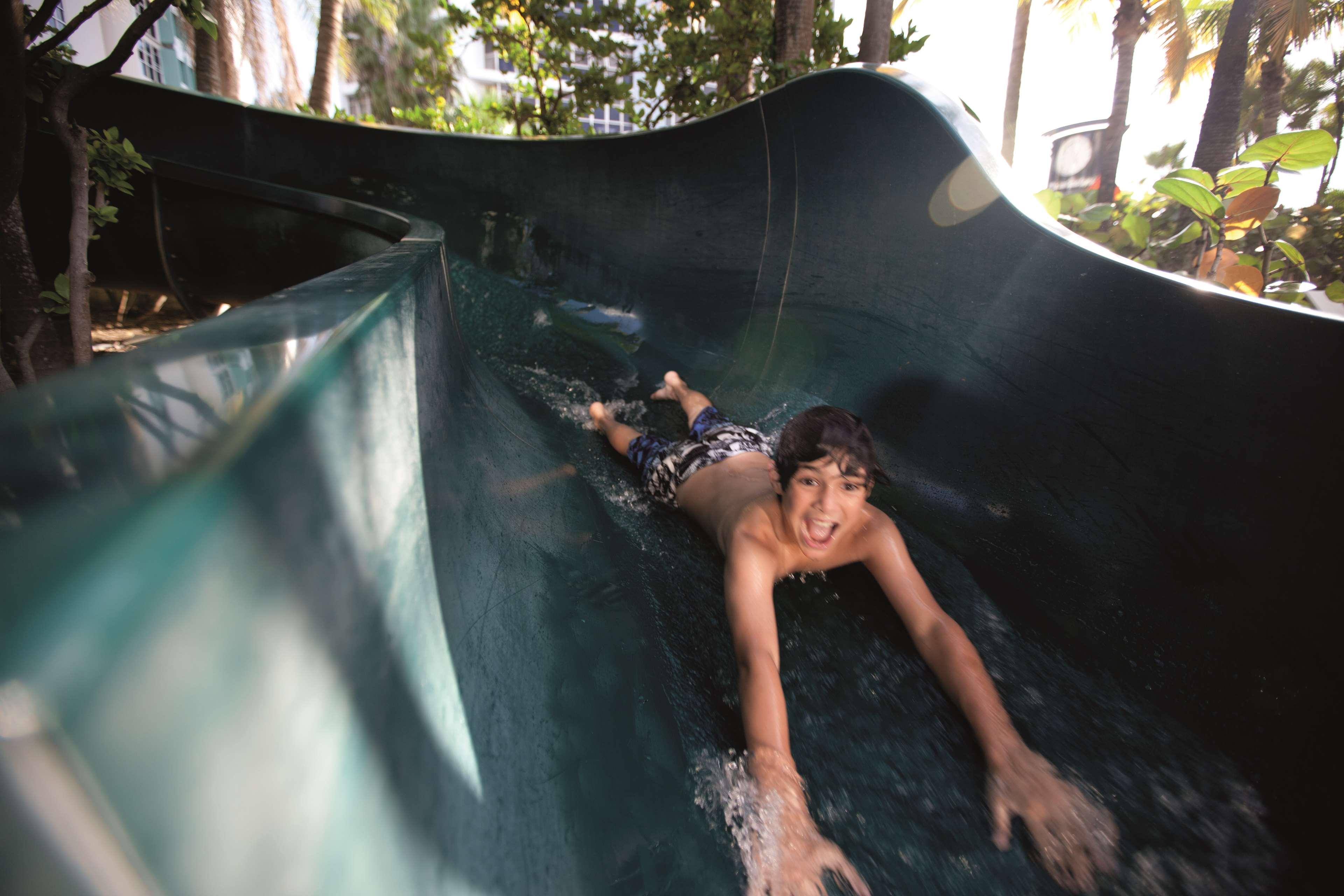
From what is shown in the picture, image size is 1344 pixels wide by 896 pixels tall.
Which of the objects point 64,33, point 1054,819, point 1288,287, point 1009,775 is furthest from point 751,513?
point 1288,287

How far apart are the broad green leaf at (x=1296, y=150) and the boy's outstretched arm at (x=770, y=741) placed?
323 cm

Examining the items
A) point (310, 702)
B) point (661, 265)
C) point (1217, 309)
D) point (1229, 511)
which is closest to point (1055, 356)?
point (1217, 309)

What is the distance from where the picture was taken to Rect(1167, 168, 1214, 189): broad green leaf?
3.16 metres

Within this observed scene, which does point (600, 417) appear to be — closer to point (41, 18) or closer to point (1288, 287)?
point (41, 18)

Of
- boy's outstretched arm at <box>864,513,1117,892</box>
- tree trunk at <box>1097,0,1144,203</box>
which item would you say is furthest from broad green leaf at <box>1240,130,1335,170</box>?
tree trunk at <box>1097,0,1144,203</box>

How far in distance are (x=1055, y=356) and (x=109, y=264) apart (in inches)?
194

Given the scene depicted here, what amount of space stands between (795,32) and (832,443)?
4.68 meters

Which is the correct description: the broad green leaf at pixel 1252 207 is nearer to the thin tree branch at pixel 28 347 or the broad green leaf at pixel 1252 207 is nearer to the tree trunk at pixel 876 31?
the tree trunk at pixel 876 31

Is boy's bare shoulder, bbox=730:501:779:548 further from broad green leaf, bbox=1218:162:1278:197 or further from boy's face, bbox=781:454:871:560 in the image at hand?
broad green leaf, bbox=1218:162:1278:197

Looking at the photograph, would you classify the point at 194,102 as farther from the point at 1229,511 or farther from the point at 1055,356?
the point at 1229,511

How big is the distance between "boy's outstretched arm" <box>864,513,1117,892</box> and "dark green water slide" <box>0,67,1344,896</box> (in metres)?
0.05

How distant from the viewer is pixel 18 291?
190cm

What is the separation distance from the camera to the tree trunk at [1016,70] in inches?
557

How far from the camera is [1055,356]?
2.05 meters
